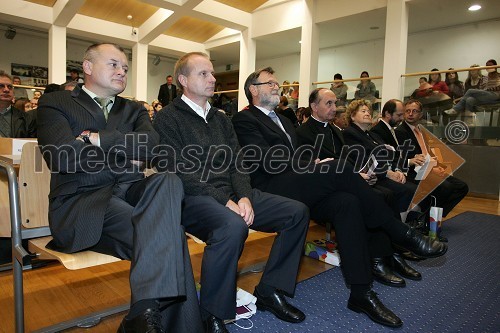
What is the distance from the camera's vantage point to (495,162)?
5734mm

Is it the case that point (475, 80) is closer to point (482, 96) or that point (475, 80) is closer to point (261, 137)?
point (482, 96)

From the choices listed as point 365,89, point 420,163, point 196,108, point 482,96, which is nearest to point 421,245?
point 196,108

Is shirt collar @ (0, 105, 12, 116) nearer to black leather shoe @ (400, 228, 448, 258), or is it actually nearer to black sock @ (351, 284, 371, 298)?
black sock @ (351, 284, 371, 298)

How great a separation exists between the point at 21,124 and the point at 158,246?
263 cm

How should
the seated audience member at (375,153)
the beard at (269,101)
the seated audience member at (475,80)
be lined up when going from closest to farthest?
the beard at (269,101) < the seated audience member at (375,153) < the seated audience member at (475,80)

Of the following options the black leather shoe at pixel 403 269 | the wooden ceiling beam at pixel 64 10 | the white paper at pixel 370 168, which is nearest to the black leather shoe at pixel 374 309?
the black leather shoe at pixel 403 269

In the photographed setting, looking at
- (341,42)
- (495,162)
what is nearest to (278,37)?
(341,42)

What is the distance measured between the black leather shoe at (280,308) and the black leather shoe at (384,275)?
71 centimetres

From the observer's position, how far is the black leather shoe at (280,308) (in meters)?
1.69

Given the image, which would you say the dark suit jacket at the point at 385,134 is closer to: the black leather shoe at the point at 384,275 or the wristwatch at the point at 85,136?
the black leather shoe at the point at 384,275

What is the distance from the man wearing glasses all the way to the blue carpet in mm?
2635

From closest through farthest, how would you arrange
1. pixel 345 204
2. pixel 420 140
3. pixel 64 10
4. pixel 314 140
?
1. pixel 345 204
2. pixel 314 140
3. pixel 420 140
4. pixel 64 10

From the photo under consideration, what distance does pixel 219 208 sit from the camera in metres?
1.60

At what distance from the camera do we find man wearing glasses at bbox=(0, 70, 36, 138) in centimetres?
292
